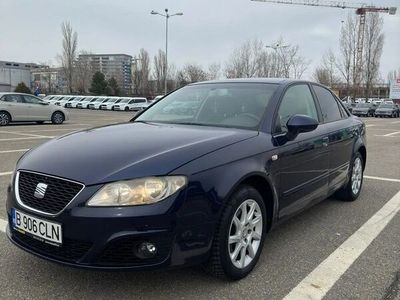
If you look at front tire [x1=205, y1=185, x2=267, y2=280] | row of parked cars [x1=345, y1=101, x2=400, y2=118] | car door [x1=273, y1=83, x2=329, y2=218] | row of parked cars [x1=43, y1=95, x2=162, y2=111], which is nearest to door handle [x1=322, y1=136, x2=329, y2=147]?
car door [x1=273, y1=83, x2=329, y2=218]

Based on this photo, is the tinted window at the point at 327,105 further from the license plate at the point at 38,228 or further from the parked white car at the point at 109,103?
the parked white car at the point at 109,103

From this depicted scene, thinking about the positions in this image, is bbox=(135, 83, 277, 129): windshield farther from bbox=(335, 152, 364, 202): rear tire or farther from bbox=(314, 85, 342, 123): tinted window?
bbox=(335, 152, 364, 202): rear tire

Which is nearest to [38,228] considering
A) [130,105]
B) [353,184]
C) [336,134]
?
[336,134]

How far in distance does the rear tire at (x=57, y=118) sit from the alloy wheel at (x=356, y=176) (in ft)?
55.3

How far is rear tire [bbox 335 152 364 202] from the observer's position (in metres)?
5.89

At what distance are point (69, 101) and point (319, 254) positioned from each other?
173 feet

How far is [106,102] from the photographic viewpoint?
161 feet

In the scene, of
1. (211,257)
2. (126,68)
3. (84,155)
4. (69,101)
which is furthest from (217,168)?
(126,68)

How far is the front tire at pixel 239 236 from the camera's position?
10.5ft

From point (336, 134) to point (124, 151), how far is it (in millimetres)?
2822

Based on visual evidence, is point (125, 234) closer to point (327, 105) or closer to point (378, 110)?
point (327, 105)

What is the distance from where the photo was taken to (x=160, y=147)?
3287 millimetres

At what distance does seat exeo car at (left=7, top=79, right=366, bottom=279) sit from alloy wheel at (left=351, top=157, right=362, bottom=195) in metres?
1.80

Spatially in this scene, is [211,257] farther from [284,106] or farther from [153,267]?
[284,106]
